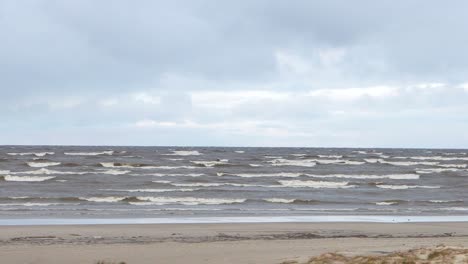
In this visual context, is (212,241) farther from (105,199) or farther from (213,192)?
(213,192)

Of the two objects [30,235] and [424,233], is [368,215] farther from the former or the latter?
[30,235]

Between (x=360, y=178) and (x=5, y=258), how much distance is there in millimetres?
34056

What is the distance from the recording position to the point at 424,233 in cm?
1545

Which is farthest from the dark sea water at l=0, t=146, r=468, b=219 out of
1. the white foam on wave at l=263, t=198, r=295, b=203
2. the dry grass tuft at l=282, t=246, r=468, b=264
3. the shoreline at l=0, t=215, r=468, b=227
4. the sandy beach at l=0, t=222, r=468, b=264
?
the dry grass tuft at l=282, t=246, r=468, b=264

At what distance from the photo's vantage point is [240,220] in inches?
736

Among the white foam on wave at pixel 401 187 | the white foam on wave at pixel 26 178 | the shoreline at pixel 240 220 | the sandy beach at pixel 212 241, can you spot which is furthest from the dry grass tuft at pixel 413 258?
the white foam on wave at pixel 26 178

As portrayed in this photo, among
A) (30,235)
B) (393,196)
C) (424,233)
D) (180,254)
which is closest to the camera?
(180,254)

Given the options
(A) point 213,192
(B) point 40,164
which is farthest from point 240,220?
(B) point 40,164

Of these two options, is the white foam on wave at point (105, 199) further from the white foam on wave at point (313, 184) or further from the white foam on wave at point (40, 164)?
the white foam on wave at point (40, 164)

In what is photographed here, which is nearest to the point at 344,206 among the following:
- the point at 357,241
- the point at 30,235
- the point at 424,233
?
the point at 424,233

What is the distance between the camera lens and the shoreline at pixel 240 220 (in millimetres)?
17609

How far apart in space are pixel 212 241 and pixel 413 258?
5166mm

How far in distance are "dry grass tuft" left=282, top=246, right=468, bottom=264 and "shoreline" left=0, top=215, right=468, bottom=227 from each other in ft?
29.0

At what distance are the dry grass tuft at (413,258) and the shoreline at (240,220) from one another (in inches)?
348
